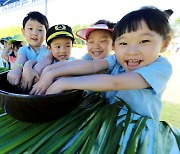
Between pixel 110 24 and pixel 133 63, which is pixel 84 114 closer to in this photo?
pixel 133 63

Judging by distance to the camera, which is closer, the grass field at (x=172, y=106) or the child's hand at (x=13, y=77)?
the child's hand at (x=13, y=77)

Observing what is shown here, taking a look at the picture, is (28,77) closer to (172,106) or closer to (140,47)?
(140,47)

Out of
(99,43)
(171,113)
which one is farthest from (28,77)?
(171,113)

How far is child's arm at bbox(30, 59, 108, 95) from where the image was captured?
27.2 inches

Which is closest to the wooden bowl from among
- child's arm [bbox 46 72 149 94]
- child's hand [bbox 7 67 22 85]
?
child's arm [bbox 46 72 149 94]

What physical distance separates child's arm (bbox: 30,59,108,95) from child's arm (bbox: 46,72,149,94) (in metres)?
0.04

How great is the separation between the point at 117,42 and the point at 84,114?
0.27 meters

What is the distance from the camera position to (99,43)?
1.21 meters

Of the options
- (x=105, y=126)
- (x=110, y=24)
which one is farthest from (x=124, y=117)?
(x=110, y=24)

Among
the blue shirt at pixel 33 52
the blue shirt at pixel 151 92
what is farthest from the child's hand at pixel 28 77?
the blue shirt at pixel 33 52

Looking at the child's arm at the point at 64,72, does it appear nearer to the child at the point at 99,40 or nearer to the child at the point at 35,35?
the child at the point at 99,40

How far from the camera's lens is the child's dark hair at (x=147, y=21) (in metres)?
0.71

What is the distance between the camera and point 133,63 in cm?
74

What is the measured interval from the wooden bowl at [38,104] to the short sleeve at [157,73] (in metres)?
0.21
